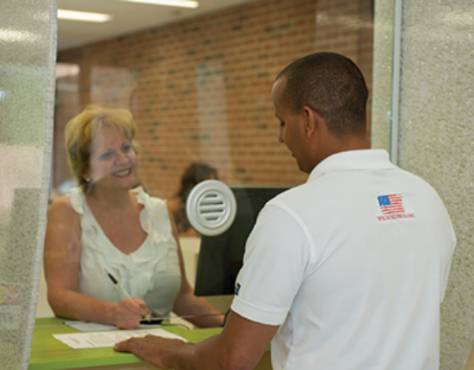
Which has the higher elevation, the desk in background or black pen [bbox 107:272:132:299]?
black pen [bbox 107:272:132:299]

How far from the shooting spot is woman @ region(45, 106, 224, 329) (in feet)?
8.86

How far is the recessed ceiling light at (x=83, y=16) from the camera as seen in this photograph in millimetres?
2650

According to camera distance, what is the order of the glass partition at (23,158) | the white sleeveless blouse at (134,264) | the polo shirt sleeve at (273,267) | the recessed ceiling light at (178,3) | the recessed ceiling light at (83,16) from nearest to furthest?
the polo shirt sleeve at (273,267) < the glass partition at (23,158) < the recessed ceiling light at (83,16) < the white sleeveless blouse at (134,264) < the recessed ceiling light at (178,3)

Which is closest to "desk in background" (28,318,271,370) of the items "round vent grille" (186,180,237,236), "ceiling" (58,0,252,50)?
"round vent grille" (186,180,237,236)

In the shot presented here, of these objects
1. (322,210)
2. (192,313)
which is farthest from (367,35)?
(322,210)

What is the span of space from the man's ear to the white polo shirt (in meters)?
0.08

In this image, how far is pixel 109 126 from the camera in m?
2.94

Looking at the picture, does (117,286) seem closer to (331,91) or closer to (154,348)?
(154,348)

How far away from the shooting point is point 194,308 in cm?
288

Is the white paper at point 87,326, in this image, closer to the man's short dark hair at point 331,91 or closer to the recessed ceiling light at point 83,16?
the recessed ceiling light at point 83,16

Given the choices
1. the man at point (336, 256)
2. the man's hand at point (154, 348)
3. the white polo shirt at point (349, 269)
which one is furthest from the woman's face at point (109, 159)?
the white polo shirt at point (349, 269)

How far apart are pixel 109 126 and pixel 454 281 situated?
52.0 inches

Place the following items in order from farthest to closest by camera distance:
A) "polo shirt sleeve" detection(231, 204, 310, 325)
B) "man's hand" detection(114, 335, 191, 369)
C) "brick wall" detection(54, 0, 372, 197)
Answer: "brick wall" detection(54, 0, 372, 197)
"man's hand" detection(114, 335, 191, 369)
"polo shirt sleeve" detection(231, 204, 310, 325)

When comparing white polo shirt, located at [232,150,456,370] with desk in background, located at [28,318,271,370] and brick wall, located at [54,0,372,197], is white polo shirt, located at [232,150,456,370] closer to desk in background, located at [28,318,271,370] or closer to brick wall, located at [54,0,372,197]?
desk in background, located at [28,318,271,370]
